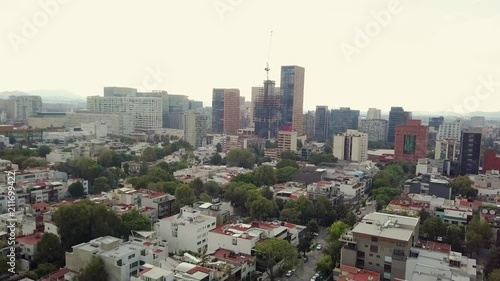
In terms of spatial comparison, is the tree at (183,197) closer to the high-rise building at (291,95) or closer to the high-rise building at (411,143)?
the high-rise building at (411,143)

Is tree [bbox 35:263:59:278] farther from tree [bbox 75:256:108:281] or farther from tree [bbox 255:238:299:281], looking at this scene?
tree [bbox 255:238:299:281]

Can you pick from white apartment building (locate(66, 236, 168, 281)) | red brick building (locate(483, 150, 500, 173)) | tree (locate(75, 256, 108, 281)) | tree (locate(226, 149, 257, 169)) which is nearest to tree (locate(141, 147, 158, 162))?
tree (locate(226, 149, 257, 169))

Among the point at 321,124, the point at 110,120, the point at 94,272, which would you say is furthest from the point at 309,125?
the point at 94,272

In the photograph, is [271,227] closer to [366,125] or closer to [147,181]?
[147,181]

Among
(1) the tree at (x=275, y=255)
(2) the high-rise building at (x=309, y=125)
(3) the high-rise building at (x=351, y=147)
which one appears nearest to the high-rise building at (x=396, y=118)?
(2) the high-rise building at (x=309, y=125)

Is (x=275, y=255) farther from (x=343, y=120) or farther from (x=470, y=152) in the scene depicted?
(x=343, y=120)

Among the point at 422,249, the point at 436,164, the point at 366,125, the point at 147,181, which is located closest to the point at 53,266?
the point at 147,181
